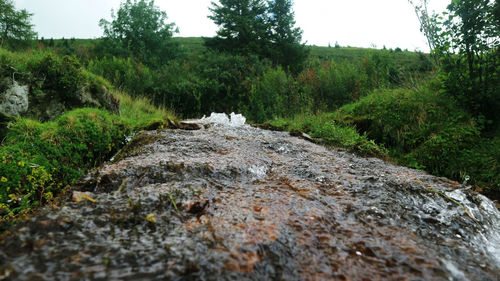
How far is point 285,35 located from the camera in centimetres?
2319

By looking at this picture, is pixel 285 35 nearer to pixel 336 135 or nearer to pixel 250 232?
pixel 336 135

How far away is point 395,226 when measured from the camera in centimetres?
133

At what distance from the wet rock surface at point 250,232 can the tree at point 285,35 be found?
2202cm

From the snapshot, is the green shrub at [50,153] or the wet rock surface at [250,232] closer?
the wet rock surface at [250,232]

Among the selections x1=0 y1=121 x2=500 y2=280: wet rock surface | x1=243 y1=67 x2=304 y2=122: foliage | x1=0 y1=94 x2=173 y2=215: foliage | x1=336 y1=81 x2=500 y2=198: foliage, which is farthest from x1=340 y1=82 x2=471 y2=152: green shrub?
x1=0 y1=94 x2=173 y2=215: foliage

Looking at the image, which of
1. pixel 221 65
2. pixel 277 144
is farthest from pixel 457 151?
pixel 221 65

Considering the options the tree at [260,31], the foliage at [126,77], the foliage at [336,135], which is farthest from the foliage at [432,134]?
the tree at [260,31]

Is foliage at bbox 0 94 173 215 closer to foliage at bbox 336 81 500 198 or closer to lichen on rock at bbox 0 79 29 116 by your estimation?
lichen on rock at bbox 0 79 29 116

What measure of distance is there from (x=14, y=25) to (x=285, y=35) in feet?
71.0

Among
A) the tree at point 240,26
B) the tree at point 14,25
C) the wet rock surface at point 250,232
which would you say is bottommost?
the wet rock surface at point 250,232

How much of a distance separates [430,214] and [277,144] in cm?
250

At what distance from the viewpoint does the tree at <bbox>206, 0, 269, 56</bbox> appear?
22078 mm

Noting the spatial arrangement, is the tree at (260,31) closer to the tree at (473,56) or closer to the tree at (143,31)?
the tree at (143,31)

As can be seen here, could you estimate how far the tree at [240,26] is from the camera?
72.4ft
